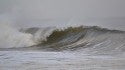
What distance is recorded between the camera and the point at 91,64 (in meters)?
9.38

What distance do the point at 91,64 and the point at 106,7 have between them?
1535 inches

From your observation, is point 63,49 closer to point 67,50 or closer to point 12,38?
point 67,50

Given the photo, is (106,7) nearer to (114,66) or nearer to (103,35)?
(103,35)

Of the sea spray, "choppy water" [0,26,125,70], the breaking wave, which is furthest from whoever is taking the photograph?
the sea spray

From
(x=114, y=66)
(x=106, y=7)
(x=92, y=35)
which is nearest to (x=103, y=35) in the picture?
(x=92, y=35)

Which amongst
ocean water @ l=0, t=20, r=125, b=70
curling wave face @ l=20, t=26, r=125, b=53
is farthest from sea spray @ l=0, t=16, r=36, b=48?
curling wave face @ l=20, t=26, r=125, b=53

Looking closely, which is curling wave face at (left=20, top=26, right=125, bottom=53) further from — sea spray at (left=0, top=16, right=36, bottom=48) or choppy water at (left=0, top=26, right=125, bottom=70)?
sea spray at (left=0, top=16, right=36, bottom=48)

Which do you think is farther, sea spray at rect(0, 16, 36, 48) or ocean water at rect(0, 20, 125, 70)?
sea spray at rect(0, 16, 36, 48)

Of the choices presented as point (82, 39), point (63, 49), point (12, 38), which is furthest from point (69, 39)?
point (12, 38)

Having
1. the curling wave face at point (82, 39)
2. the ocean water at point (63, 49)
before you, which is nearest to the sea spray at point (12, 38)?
the ocean water at point (63, 49)

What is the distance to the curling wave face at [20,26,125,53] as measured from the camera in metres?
14.4

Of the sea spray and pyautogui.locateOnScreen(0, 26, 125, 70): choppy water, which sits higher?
the sea spray

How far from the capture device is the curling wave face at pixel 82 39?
1436 cm

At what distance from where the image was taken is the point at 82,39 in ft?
57.0
